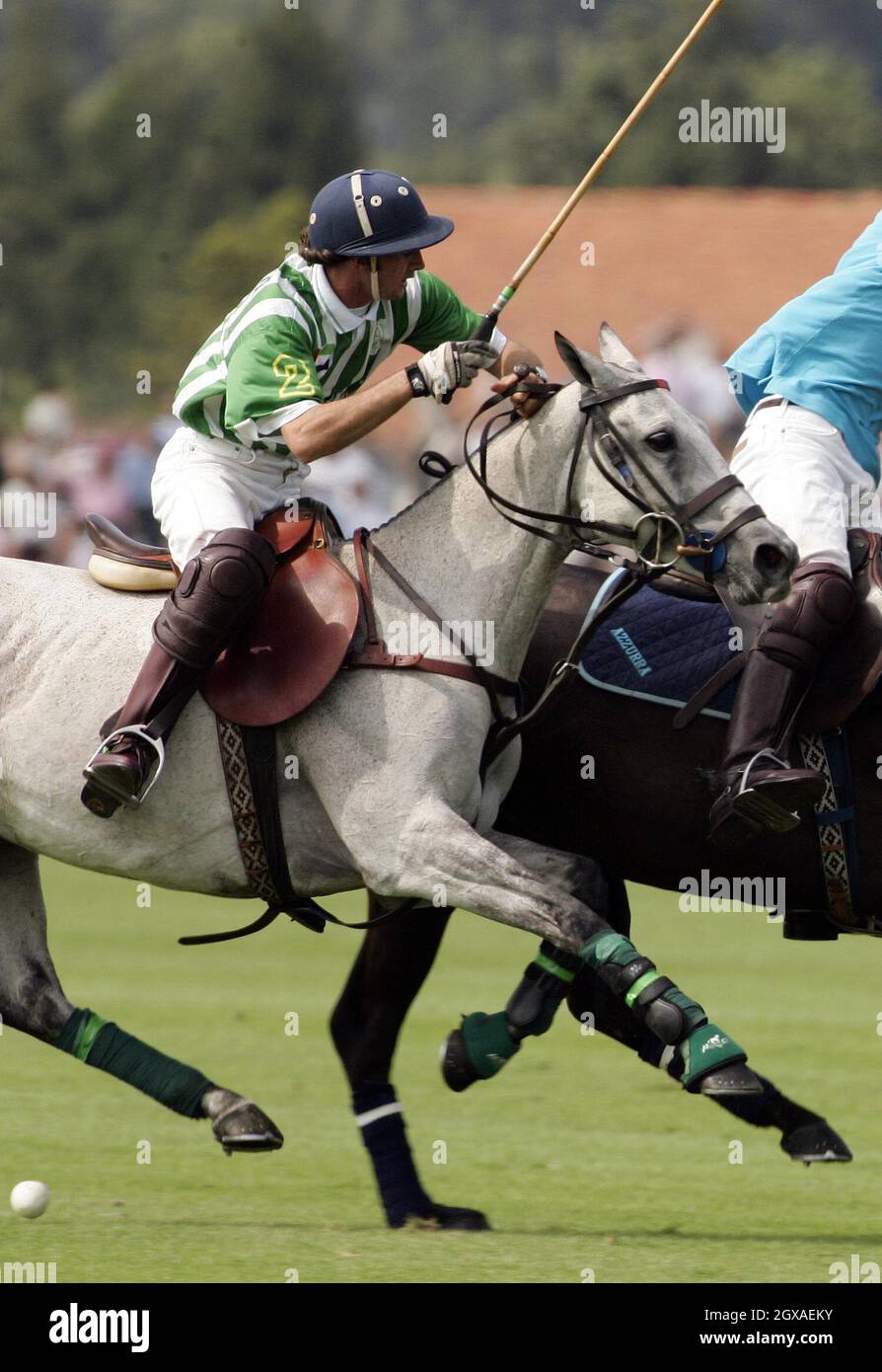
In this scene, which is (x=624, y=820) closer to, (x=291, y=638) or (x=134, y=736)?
(x=291, y=638)

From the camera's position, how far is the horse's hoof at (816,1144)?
6.69 metres

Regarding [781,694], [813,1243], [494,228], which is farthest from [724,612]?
[494,228]

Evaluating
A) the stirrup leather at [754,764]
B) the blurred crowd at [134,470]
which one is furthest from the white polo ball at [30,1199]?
the blurred crowd at [134,470]

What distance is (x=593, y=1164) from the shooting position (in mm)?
7629

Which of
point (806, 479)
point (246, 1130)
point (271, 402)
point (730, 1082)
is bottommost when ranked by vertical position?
point (246, 1130)

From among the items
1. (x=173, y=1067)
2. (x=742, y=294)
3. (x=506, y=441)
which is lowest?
(x=173, y=1067)

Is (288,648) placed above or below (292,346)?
below

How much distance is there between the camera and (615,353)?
6242mm

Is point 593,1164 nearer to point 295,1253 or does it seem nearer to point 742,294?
point 295,1253

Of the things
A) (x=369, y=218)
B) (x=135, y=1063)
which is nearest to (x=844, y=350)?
(x=369, y=218)

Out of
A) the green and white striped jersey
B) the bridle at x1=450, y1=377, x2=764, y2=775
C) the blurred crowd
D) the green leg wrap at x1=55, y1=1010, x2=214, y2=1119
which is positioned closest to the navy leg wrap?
the green leg wrap at x1=55, y1=1010, x2=214, y2=1119

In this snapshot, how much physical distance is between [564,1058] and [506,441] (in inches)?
158

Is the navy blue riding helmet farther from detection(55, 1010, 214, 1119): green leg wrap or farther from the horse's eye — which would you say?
detection(55, 1010, 214, 1119): green leg wrap

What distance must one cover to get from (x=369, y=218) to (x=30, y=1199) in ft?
9.16
